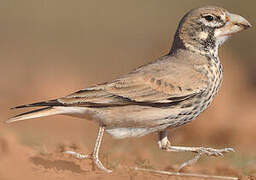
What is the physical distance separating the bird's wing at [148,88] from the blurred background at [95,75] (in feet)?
2.28

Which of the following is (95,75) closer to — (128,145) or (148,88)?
(128,145)

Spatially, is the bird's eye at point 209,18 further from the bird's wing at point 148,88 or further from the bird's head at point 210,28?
the bird's wing at point 148,88

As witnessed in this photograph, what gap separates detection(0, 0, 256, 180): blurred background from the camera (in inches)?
257

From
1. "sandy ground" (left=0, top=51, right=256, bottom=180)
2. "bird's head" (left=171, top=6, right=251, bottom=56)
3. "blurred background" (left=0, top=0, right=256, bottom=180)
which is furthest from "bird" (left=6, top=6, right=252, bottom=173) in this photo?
"blurred background" (left=0, top=0, right=256, bottom=180)

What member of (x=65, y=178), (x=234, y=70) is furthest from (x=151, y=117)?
(x=234, y=70)

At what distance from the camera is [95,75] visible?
15.2m

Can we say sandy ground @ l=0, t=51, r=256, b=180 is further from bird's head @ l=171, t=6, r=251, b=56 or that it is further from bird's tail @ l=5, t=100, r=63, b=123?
bird's head @ l=171, t=6, r=251, b=56

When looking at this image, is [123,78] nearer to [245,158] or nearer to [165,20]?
[245,158]

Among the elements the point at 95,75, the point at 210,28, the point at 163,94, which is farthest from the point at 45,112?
the point at 95,75

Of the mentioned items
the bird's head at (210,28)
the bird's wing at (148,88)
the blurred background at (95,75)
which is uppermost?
the bird's head at (210,28)

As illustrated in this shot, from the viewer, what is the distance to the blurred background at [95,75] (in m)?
6.52

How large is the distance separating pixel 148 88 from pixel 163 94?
174mm

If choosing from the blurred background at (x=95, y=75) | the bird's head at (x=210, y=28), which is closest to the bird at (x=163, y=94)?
the bird's head at (x=210, y=28)

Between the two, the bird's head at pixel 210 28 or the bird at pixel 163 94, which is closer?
the bird at pixel 163 94
